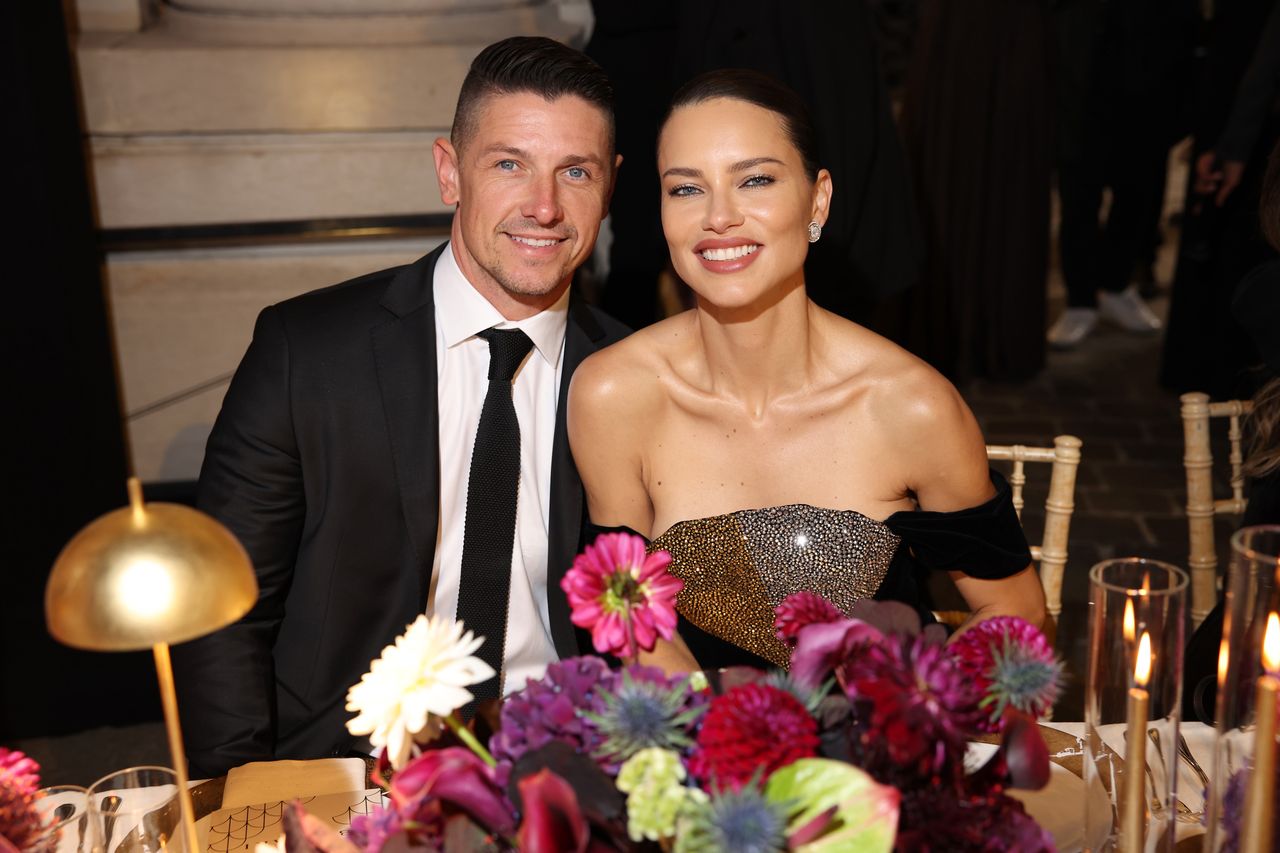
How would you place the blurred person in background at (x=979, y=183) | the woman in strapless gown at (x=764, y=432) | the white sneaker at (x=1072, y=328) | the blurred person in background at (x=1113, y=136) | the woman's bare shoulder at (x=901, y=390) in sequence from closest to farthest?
Answer: the woman in strapless gown at (x=764, y=432) → the woman's bare shoulder at (x=901, y=390) → the blurred person in background at (x=979, y=183) → the blurred person in background at (x=1113, y=136) → the white sneaker at (x=1072, y=328)

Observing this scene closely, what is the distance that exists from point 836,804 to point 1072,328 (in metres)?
6.47

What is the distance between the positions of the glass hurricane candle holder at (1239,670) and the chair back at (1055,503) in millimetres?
1054

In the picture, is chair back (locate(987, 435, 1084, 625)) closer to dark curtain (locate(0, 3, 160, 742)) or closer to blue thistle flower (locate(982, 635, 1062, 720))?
blue thistle flower (locate(982, 635, 1062, 720))

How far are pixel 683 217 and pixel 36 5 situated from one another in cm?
192

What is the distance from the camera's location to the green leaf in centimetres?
92

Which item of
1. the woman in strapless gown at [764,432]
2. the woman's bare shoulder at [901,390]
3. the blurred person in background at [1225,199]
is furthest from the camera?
the blurred person in background at [1225,199]

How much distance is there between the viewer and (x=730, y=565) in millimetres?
2176

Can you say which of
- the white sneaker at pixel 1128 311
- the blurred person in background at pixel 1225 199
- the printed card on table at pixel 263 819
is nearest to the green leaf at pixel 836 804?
the printed card on table at pixel 263 819

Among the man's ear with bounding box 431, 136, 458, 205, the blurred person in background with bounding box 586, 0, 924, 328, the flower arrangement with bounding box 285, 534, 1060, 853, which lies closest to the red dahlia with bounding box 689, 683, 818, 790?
the flower arrangement with bounding box 285, 534, 1060, 853

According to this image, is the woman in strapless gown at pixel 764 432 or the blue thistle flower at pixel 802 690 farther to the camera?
the woman in strapless gown at pixel 764 432

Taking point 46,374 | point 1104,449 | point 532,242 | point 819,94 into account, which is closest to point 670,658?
point 532,242

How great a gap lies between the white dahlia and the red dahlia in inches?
7.1

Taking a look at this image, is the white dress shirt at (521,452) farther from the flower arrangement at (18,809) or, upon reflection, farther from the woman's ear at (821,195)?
the flower arrangement at (18,809)

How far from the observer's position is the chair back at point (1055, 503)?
7.22ft
